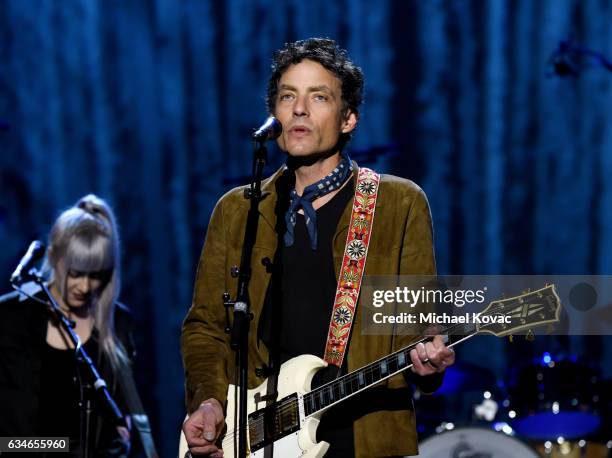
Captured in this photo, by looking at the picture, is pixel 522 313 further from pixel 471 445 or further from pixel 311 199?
pixel 471 445

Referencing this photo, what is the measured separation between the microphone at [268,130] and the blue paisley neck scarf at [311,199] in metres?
0.28

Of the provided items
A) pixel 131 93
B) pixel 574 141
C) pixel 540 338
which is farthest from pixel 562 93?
pixel 131 93

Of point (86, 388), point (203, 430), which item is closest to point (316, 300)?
point (203, 430)

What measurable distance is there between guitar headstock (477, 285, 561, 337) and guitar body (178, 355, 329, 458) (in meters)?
0.57

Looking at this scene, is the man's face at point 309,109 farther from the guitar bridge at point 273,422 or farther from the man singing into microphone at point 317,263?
the guitar bridge at point 273,422

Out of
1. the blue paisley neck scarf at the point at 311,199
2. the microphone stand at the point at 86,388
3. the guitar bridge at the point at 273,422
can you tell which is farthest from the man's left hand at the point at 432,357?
the microphone stand at the point at 86,388

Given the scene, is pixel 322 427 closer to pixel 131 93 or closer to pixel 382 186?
pixel 382 186

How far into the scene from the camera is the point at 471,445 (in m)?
5.12

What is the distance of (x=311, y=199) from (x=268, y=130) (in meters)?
0.38

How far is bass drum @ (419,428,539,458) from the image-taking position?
4988 millimetres

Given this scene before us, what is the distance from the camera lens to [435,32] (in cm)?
704

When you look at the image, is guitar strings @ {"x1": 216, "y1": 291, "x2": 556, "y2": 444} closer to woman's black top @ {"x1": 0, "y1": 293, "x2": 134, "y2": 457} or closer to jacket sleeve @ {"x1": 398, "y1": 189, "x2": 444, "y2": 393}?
jacket sleeve @ {"x1": 398, "y1": 189, "x2": 444, "y2": 393}

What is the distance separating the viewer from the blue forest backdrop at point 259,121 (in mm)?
6934

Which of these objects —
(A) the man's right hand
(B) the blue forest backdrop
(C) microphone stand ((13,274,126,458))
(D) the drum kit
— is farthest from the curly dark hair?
(B) the blue forest backdrop
